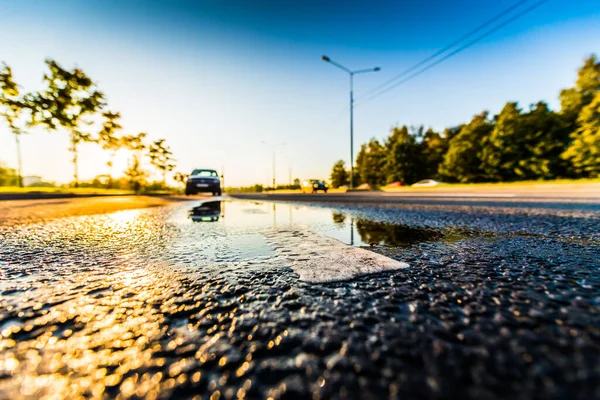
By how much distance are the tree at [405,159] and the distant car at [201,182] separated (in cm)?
4348

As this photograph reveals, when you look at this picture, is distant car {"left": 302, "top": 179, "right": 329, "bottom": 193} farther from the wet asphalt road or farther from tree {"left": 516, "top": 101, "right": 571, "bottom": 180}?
the wet asphalt road

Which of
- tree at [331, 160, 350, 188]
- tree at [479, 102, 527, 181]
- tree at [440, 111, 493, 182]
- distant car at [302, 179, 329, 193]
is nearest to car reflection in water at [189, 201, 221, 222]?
distant car at [302, 179, 329, 193]

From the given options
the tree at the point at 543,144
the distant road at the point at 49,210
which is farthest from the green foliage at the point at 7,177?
the tree at the point at 543,144

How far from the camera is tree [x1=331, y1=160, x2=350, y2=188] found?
7497cm

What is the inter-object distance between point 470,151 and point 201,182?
4002 cm

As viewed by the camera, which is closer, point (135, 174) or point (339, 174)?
point (135, 174)

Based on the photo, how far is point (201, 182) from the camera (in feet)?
37.8

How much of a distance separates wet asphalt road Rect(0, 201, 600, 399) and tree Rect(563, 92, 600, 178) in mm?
33952

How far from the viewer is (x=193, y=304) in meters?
0.91

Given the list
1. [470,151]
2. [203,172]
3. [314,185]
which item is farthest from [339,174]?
[203,172]

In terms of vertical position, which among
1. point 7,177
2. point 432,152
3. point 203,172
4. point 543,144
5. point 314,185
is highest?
point 432,152

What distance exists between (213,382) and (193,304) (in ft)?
1.41

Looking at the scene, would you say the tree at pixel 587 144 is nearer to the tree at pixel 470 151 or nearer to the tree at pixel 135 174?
the tree at pixel 470 151

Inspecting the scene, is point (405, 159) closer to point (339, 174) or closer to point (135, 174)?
point (339, 174)
